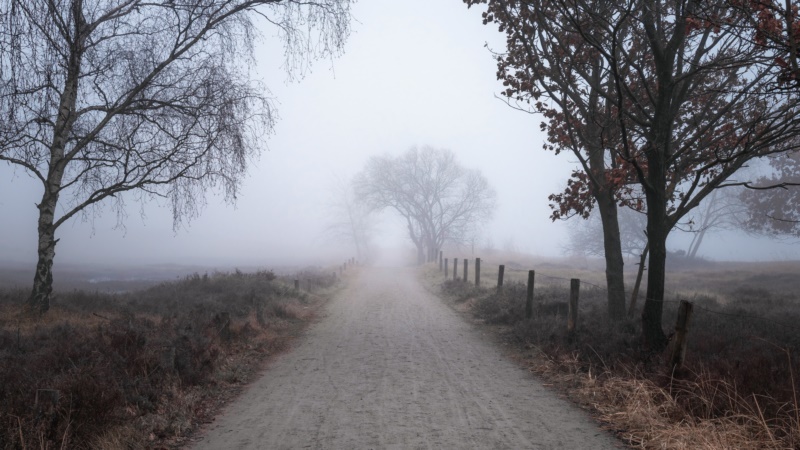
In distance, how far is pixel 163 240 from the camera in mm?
89688

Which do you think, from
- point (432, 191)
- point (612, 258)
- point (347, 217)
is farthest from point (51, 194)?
point (347, 217)

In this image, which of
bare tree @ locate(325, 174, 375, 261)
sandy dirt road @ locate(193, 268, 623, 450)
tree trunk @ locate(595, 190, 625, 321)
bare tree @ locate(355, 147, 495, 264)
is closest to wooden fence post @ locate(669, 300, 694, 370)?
sandy dirt road @ locate(193, 268, 623, 450)

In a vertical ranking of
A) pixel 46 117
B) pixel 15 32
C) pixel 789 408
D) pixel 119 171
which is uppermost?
pixel 15 32

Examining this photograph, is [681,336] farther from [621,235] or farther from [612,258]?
[621,235]

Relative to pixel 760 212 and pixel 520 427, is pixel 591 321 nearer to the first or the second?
pixel 520 427

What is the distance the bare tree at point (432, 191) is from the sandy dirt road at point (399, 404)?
1686 inches

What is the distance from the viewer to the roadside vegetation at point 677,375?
15.1 ft

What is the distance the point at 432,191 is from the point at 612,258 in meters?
42.1

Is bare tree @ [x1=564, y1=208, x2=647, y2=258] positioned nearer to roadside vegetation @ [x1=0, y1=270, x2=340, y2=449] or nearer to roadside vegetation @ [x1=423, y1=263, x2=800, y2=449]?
roadside vegetation @ [x1=423, y1=263, x2=800, y2=449]

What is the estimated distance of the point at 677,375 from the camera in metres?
6.00

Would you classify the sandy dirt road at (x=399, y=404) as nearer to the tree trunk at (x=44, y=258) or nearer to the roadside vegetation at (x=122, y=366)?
the roadside vegetation at (x=122, y=366)

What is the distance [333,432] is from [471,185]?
4990 centimetres

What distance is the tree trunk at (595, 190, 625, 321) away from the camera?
35.1 ft

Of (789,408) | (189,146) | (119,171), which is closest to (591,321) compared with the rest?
(789,408)
